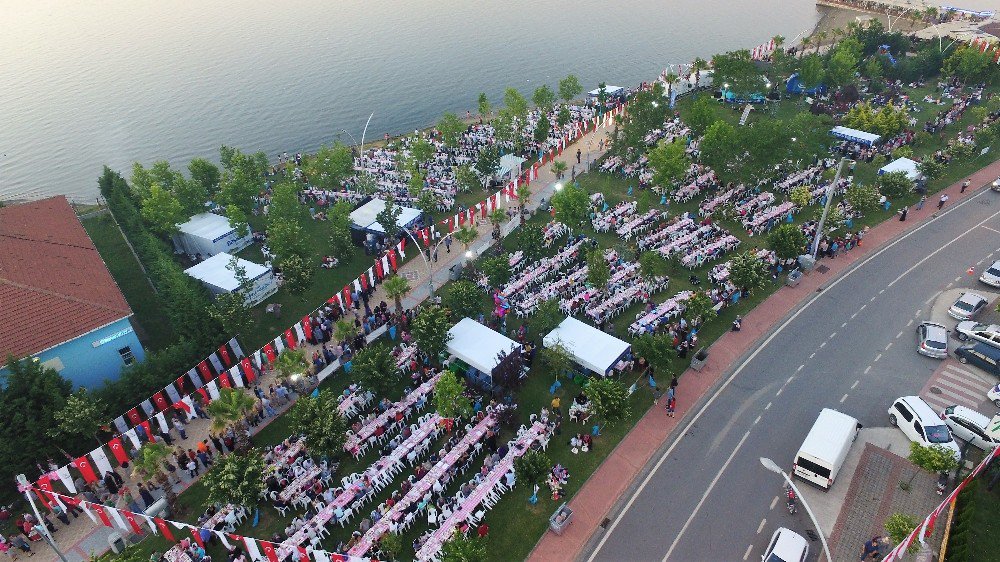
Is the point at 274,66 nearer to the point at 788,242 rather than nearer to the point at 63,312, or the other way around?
the point at 63,312

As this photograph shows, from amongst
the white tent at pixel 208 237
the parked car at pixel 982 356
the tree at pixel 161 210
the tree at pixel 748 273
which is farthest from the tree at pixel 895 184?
the tree at pixel 161 210

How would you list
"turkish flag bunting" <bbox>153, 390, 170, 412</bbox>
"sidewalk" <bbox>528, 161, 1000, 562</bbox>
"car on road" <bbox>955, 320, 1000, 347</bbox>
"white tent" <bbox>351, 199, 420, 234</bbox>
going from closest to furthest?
"sidewalk" <bbox>528, 161, 1000, 562</bbox>, "turkish flag bunting" <bbox>153, 390, 170, 412</bbox>, "car on road" <bbox>955, 320, 1000, 347</bbox>, "white tent" <bbox>351, 199, 420, 234</bbox>

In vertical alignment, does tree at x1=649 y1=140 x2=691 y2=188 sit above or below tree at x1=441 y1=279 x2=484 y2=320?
above

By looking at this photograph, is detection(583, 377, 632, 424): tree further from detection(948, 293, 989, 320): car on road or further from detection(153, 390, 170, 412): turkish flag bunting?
detection(948, 293, 989, 320): car on road

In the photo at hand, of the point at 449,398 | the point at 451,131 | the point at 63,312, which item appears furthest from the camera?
the point at 451,131

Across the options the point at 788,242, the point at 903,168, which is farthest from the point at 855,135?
the point at 788,242

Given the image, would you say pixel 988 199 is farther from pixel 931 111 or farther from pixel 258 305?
pixel 258 305

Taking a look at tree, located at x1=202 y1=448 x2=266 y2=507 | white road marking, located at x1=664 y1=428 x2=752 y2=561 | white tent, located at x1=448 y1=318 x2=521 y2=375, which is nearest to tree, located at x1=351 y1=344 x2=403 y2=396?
white tent, located at x1=448 y1=318 x2=521 y2=375
